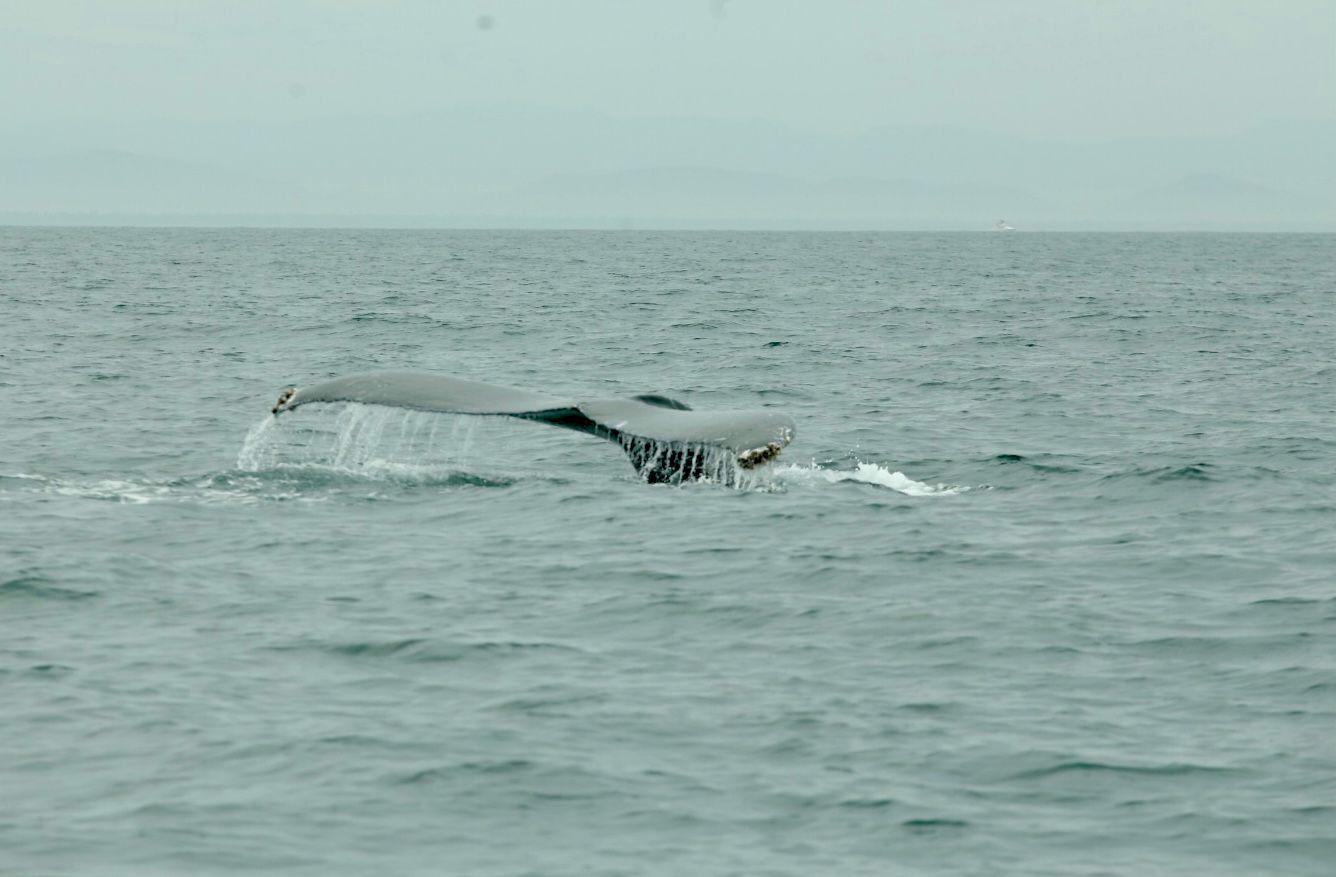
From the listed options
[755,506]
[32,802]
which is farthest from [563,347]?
[32,802]

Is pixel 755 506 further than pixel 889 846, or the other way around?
pixel 755 506

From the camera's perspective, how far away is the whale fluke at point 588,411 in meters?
13.0

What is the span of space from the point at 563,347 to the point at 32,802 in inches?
1056

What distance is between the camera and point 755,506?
16031 mm

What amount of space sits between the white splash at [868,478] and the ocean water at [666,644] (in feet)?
0.26

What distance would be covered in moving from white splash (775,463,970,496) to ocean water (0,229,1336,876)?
3.1 inches

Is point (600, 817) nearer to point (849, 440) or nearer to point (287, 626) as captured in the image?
point (287, 626)

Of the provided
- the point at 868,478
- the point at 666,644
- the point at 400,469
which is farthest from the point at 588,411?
the point at 868,478

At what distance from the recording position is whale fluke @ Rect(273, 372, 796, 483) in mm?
12984

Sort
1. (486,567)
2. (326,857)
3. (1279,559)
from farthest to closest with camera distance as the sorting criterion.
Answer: (1279,559) < (486,567) < (326,857)

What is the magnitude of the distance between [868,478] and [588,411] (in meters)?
5.21

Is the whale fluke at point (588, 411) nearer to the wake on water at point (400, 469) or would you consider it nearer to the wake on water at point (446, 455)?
the wake on water at point (400, 469)

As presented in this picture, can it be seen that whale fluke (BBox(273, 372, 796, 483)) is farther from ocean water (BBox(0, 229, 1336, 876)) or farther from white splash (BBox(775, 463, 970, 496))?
white splash (BBox(775, 463, 970, 496))

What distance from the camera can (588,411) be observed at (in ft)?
44.7
